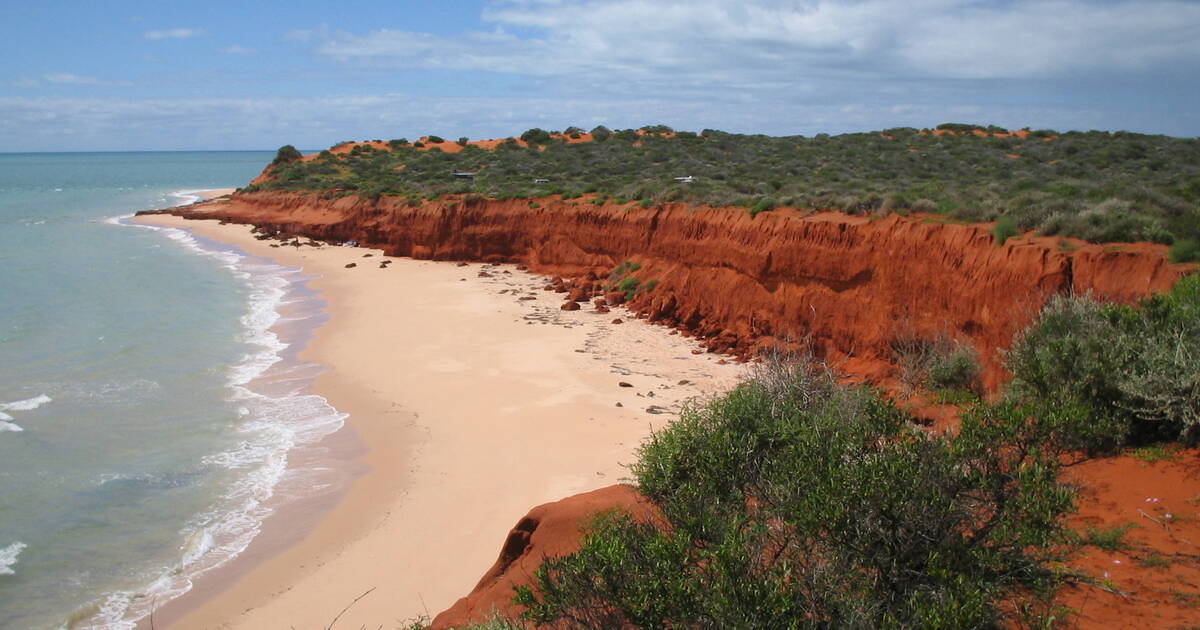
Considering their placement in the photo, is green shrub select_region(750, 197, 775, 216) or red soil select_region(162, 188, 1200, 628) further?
green shrub select_region(750, 197, 775, 216)

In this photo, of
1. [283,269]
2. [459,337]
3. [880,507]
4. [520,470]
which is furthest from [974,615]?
[283,269]

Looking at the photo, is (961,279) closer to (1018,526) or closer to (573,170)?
(1018,526)

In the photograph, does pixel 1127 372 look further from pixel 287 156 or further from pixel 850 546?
pixel 287 156

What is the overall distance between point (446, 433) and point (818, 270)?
30.0ft

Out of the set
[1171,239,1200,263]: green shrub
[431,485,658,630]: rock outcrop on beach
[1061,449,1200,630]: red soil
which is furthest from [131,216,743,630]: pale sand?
[1171,239,1200,263]: green shrub

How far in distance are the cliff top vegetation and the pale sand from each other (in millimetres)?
5756

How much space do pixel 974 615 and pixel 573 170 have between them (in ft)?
123

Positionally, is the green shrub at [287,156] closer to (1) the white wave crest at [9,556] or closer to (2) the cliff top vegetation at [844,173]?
(2) the cliff top vegetation at [844,173]

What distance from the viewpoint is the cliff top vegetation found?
14758 millimetres

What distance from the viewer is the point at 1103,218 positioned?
1324cm

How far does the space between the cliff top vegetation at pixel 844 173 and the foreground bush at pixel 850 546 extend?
899cm

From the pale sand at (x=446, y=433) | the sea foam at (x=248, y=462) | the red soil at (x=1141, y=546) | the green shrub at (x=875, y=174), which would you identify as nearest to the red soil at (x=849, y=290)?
the red soil at (x=1141, y=546)

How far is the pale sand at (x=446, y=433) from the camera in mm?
9130

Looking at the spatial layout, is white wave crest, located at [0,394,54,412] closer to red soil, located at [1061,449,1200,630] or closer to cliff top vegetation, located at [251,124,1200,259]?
cliff top vegetation, located at [251,124,1200,259]
